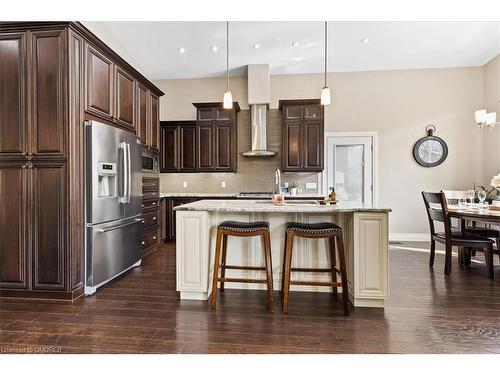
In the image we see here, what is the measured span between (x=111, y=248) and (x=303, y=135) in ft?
11.8

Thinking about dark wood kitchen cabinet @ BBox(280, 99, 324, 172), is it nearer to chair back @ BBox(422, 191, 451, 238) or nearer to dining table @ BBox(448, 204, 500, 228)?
chair back @ BBox(422, 191, 451, 238)

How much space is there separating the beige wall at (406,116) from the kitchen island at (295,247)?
2.96 metres

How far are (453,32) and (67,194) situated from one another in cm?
574

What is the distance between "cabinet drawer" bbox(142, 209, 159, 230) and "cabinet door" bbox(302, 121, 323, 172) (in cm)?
273

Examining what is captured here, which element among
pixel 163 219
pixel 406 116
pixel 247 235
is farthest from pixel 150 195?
pixel 406 116

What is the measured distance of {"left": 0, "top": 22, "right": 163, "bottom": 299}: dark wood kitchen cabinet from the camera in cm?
256

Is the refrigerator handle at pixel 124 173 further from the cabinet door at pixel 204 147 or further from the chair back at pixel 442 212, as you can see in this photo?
the chair back at pixel 442 212

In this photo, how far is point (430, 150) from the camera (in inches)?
211

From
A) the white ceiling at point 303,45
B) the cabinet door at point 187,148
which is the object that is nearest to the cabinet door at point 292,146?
the white ceiling at point 303,45

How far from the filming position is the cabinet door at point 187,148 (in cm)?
536

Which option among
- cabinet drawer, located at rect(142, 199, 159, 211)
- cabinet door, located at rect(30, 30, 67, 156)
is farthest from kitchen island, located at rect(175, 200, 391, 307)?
cabinet drawer, located at rect(142, 199, 159, 211)

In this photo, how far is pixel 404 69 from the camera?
212 inches
